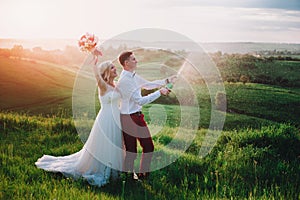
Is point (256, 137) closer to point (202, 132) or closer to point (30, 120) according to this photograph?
point (202, 132)

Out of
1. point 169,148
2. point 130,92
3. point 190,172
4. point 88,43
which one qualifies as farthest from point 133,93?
point 169,148

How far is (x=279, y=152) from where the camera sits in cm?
568

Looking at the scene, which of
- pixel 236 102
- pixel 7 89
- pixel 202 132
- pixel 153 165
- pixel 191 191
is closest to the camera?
pixel 191 191

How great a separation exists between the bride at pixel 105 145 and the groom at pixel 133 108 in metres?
0.11

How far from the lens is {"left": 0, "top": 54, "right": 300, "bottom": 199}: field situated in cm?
432

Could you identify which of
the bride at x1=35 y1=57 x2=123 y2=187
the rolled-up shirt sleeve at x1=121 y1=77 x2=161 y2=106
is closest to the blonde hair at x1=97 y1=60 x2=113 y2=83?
the bride at x1=35 y1=57 x2=123 y2=187

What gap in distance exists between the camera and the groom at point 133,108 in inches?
183

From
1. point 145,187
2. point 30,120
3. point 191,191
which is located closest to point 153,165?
point 145,187

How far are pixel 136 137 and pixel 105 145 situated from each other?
42 cm

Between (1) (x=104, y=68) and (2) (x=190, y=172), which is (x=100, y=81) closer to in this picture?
(1) (x=104, y=68)

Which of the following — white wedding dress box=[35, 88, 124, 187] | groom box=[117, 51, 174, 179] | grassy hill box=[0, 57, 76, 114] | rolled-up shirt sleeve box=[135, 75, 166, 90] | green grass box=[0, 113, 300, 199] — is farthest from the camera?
grassy hill box=[0, 57, 76, 114]

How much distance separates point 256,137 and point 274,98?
448cm

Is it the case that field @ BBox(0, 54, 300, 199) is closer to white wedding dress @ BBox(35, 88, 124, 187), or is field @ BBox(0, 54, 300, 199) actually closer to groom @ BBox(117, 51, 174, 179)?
white wedding dress @ BBox(35, 88, 124, 187)

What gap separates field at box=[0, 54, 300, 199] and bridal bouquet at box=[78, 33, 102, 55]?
153 centimetres
